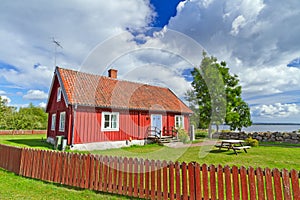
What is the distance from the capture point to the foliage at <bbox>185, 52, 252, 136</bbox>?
22781 millimetres

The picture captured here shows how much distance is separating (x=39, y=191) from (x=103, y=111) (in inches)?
365

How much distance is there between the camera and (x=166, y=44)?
13992 mm

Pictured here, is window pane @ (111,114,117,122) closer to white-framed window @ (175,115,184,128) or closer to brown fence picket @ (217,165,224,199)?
white-framed window @ (175,115,184,128)

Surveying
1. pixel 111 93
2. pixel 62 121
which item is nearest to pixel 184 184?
pixel 111 93

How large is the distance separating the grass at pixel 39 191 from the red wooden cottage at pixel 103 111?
6.87 metres

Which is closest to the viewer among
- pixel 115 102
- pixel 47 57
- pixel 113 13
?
pixel 113 13

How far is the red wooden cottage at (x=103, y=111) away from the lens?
44.1 feet

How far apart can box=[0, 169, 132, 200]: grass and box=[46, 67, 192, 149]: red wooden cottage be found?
6.87 meters

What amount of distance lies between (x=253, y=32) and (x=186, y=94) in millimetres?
12963

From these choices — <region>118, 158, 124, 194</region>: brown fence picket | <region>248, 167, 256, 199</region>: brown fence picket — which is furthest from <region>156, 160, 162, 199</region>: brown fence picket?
<region>248, 167, 256, 199</region>: brown fence picket

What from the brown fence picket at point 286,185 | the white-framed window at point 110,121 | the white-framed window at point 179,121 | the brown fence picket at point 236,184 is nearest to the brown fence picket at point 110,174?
the brown fence picket at point 236,184

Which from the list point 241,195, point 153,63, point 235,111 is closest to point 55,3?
point 153,63

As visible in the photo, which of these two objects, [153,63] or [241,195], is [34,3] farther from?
[241,195]

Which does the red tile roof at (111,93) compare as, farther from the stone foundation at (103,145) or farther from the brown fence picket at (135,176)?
the brown fence picket at (135,176)
